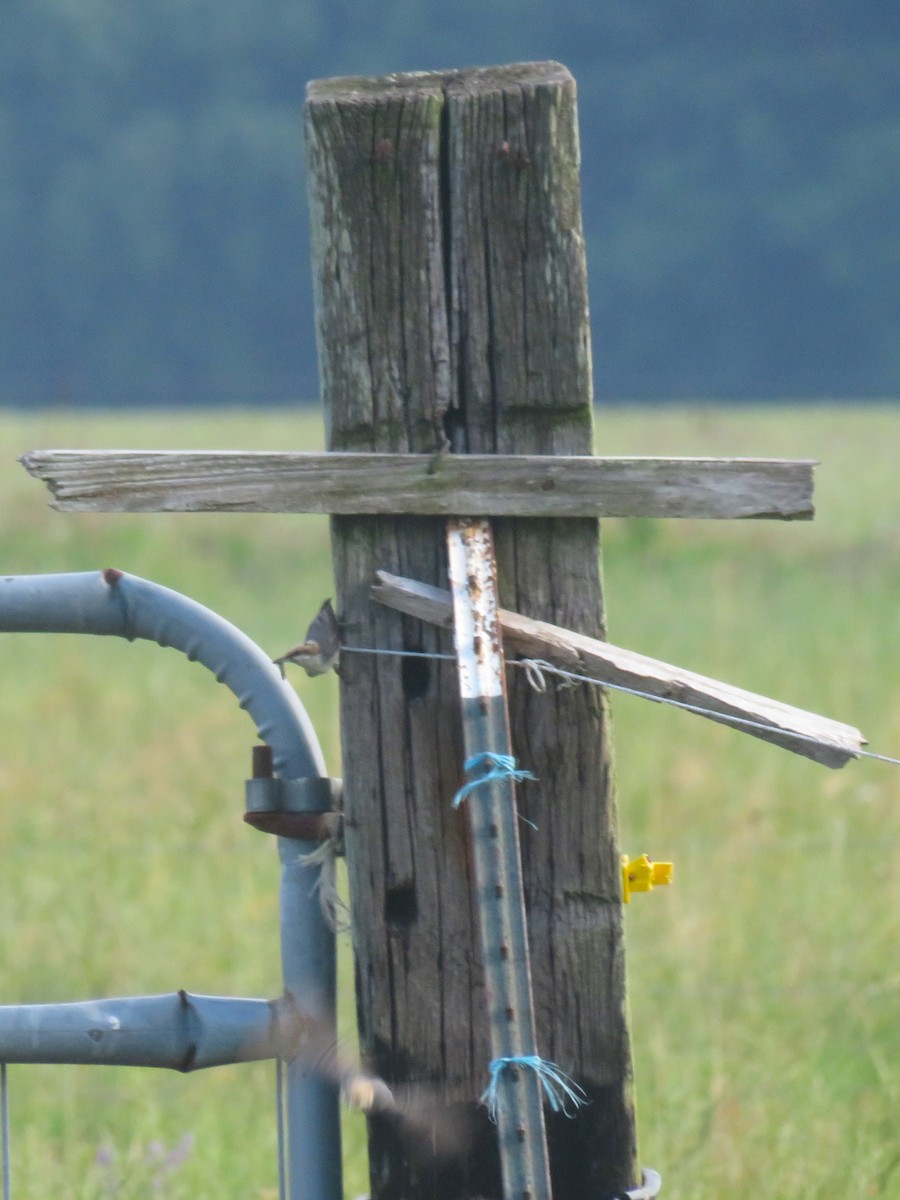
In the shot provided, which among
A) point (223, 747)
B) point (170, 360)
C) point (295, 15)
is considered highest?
point (295, 15)

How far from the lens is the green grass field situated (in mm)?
3543

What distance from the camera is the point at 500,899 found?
1.78 meters

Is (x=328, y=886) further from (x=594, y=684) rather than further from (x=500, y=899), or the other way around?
(x=594, y=684)

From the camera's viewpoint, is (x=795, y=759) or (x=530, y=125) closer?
(x=530, y=125)

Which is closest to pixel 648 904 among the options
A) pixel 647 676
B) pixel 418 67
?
pixel 647 676

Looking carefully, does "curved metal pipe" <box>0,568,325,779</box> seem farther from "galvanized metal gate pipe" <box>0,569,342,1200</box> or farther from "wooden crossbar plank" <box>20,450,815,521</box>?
"wooden crossbar plank" <box>20,450,815,521</box>

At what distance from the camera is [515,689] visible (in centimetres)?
196

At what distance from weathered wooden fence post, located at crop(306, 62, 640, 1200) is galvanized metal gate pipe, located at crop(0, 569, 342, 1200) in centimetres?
6

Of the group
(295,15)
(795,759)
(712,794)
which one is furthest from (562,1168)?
(295,15)

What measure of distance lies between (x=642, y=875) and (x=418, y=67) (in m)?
61.8

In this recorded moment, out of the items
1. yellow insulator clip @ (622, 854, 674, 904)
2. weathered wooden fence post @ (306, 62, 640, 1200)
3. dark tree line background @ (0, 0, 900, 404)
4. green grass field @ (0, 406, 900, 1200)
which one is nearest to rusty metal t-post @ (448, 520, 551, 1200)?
weathered wooden fence post @ (306, 62, 640, 1200)

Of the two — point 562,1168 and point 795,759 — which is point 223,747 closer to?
point 795,759

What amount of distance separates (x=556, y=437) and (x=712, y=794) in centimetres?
505

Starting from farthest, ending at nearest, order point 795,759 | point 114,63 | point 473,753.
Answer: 1. point 114,63
2. point 795,759
3. point 473,753
